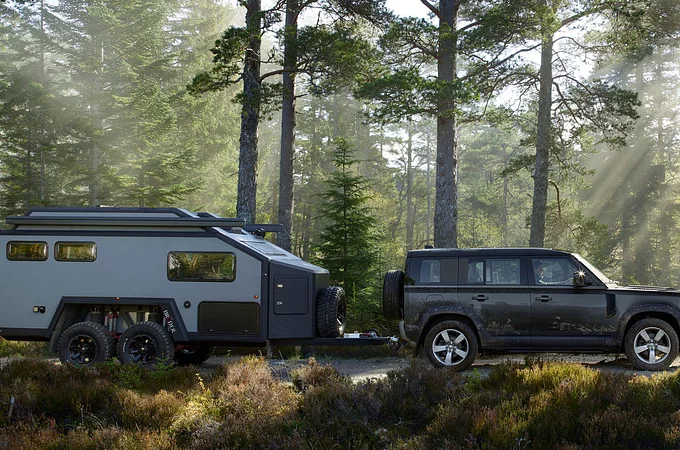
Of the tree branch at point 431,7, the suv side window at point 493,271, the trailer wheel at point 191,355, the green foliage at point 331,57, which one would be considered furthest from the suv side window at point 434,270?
the tree branch at point 431,7

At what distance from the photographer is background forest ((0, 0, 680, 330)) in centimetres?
1753

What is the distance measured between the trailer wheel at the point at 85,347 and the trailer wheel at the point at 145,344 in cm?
28

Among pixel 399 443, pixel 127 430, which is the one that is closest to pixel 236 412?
pixel 127 430

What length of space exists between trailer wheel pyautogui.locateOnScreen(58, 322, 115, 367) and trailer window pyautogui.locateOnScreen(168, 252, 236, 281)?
1622 mm

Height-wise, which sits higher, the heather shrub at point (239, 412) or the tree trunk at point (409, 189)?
the tree trunk at point (409, 189)

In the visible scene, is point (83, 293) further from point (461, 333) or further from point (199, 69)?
point (199, 69)

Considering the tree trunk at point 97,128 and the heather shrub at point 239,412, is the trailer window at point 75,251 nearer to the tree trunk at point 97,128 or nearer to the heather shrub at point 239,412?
the heather shrub at point 239,412

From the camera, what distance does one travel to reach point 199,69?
39.6 metres

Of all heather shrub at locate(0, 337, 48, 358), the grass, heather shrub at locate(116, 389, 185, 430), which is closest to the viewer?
the grass

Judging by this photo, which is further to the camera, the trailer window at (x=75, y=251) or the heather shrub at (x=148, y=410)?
the trailer window at (x=75, y=251)

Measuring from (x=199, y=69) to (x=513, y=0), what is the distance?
27.3 metres

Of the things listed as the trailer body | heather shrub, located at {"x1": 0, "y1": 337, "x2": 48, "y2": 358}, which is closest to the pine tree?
the trailer body

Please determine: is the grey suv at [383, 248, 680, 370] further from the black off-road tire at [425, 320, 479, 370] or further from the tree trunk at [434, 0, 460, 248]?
the tree trunk at [434, 0, 460, 248]

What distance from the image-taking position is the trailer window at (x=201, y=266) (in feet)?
35.1
